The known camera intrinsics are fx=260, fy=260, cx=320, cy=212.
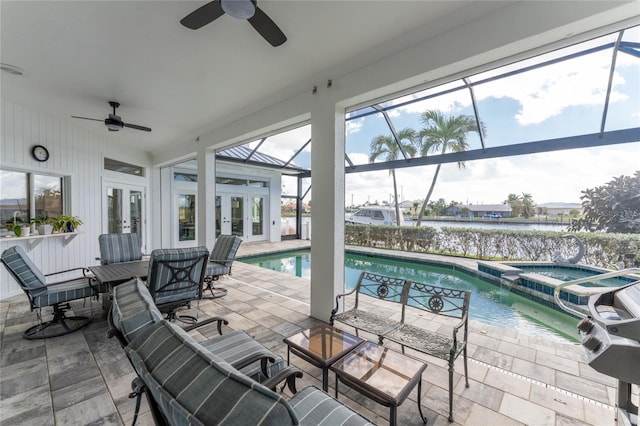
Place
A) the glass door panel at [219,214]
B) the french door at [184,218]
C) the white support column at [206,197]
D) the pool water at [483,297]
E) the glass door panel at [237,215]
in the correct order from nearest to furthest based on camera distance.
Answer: the pool water at [483,297]
the white support column at [206,197]
the french door at [184,218]
the glass door panel at [219,214]
the glass door panel at [237,215]

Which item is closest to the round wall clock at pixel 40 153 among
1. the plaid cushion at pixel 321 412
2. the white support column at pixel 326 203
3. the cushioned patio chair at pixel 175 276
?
the cushioned patio chair at pixel 175 276

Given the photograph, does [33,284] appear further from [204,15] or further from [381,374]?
[381,374]

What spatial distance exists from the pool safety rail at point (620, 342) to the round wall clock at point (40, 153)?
7.29 m

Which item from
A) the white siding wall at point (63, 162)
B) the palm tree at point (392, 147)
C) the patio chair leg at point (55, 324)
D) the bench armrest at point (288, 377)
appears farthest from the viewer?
the palm tree at point (392, 147)

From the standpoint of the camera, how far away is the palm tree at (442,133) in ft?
15.0

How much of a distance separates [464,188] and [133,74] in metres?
5.40

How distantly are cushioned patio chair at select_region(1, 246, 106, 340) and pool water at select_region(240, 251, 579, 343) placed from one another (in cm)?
406

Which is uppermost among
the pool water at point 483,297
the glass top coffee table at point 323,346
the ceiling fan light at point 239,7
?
the ceiling fan light at point 239,7

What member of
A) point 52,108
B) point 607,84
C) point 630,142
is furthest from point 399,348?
point 52,108

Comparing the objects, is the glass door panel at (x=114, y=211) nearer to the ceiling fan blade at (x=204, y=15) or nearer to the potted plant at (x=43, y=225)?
the potted plant at (x=43, y=225)

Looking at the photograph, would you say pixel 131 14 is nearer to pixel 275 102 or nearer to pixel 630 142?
pixel 275 102

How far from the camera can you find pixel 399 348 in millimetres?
2652

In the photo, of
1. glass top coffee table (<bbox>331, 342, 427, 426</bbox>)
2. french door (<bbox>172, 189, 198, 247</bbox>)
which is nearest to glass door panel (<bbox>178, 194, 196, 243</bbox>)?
french door (<bbox>172, 189, 198, 247</bbox>)

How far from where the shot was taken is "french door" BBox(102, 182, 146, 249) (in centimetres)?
608
